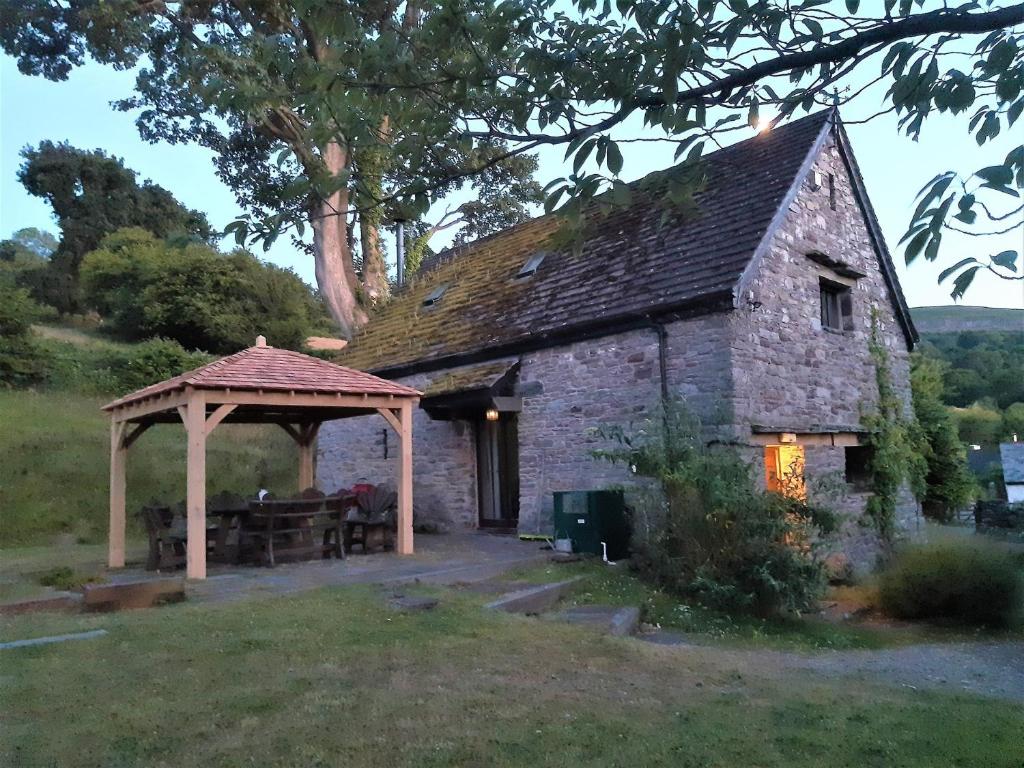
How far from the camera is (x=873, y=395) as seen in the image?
13500 millimetres

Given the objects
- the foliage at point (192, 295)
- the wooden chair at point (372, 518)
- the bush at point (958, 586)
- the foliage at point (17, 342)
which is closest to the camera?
the bush at point (958, 586)

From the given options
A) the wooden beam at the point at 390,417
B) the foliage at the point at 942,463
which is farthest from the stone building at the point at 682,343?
the foliage at the point at 942,463

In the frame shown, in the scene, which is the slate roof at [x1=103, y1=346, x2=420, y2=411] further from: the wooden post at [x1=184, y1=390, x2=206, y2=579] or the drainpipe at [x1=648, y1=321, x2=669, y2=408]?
the drainpipe at [x1=648, y1=321, x2=669, y2=408]

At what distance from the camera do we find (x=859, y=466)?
526 inches

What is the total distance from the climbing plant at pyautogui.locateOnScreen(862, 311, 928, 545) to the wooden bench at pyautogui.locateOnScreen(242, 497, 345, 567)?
8616 mm

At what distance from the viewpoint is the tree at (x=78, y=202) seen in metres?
31.8

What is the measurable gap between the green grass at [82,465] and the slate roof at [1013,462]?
2169cm

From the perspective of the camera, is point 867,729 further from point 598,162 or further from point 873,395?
point 873,395

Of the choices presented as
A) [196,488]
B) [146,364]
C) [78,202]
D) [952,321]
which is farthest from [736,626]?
[952,321]

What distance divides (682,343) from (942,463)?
33.2 ft

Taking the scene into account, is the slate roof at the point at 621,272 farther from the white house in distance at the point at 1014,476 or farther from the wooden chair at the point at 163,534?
the white house in distance at the point at 1014,476

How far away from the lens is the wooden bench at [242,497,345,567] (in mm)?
9414

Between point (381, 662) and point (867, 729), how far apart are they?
284cm

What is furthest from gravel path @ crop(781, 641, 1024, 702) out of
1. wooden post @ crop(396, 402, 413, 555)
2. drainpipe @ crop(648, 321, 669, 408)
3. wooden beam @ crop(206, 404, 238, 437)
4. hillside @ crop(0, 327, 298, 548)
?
hillside @ crop(0, 327, 298, 548)
